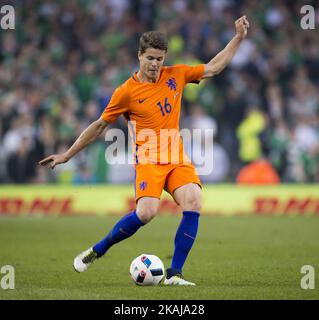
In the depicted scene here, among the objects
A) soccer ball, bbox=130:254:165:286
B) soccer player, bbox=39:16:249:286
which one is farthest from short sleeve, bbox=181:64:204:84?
soccer ball, bbox=130:254:165:286

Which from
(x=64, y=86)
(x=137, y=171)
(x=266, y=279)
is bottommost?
(x=266, y=279)

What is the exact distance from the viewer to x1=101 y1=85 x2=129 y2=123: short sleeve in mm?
8812

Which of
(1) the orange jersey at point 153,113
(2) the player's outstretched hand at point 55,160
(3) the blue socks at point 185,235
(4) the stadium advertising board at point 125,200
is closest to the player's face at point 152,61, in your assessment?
(1) the orange jersey at point 153,113

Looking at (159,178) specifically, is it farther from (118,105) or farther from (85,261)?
(85,261)

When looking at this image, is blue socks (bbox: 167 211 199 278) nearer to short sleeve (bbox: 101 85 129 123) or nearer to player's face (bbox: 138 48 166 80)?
short sleeve (bbox: 101 85 129 123)

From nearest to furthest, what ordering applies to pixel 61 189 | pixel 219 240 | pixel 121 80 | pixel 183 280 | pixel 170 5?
pixel 183 280
pixel 219 240
pixel 61 189
pixel 121 80
pixel 170 5

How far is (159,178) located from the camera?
8797 mm

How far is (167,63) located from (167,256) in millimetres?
10533

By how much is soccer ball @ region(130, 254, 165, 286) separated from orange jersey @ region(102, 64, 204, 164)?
40.2 inches

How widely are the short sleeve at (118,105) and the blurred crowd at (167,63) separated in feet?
33.8

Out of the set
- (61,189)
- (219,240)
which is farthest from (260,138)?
(219,240)

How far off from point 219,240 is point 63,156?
5345mm

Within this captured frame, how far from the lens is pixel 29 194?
19219 millimetres

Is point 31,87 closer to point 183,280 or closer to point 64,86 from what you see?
point 64,86
